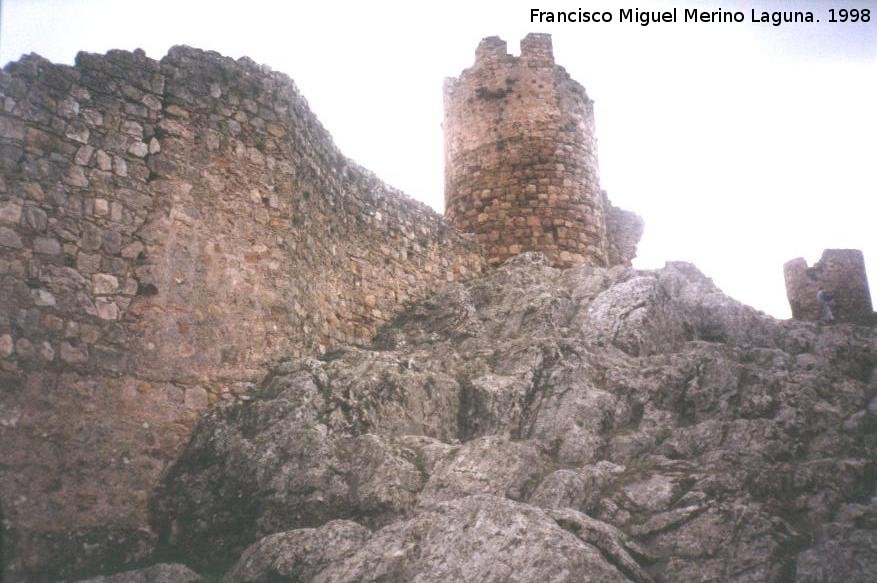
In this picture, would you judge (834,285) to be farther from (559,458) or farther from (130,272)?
(130,272)

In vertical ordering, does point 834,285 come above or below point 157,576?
above

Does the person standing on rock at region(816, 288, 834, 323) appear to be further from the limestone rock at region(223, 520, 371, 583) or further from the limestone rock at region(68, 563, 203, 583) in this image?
the limestone rock at region(68, 563, 203, 583)

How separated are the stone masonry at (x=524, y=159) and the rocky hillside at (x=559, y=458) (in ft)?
13.9

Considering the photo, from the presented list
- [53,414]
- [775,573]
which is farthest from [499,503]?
[53,414]

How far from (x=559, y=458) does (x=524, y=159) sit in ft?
26.5

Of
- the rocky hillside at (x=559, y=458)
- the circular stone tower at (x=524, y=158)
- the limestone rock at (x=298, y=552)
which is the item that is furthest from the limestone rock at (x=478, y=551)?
the circular stone tower at (x=524, y=158)

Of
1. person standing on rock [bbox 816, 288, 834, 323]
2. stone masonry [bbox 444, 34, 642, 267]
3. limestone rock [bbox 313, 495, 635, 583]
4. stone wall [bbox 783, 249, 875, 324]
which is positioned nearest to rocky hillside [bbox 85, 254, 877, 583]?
limestone rock [bbox 313, 495, 635, 583]

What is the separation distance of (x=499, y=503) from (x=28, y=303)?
4.01 m

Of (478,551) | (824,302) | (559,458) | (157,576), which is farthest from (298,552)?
(824,302)

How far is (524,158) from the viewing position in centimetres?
1301

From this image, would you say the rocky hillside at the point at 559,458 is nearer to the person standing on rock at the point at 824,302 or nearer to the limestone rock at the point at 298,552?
the limestone rock at the point at 298,552

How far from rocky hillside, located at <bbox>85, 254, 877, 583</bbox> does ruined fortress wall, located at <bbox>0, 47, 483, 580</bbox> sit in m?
0.43

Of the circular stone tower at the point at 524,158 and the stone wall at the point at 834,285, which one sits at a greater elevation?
the circular stone tower at the point at 524,158

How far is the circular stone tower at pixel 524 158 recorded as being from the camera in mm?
12604
